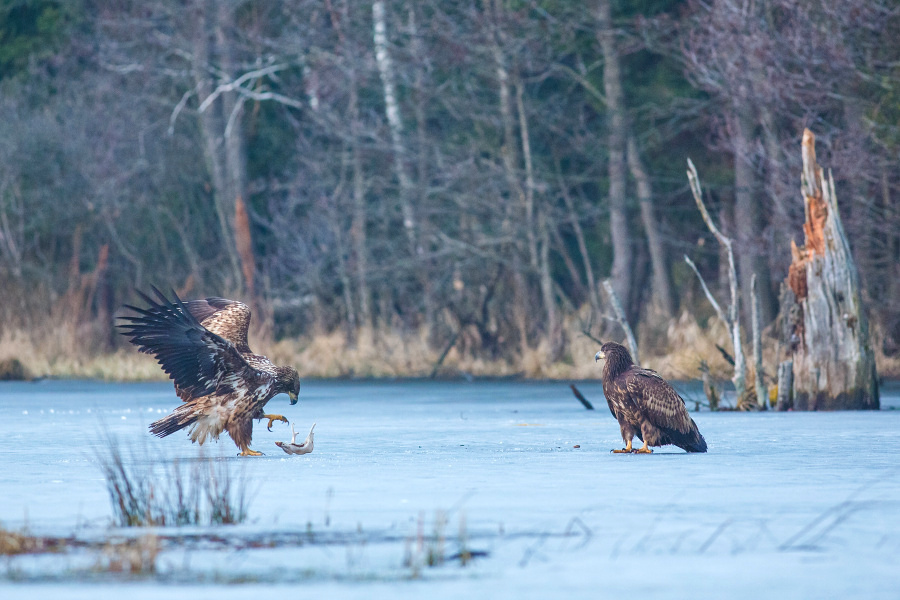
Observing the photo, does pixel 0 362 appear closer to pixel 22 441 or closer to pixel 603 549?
pixel 22 441

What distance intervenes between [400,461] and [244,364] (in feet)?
4.36

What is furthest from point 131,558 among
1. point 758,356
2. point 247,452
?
point 758,356

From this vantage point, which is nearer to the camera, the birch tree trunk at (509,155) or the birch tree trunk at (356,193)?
the birch tree trunk at (509,155)

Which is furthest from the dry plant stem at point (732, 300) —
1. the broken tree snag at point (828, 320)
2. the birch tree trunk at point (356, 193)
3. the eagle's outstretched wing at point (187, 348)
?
the birch tree trunk at point (356, 193)

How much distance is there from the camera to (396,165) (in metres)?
30.1

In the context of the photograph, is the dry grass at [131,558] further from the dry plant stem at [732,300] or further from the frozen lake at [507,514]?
the dry plant stem at [732,300]

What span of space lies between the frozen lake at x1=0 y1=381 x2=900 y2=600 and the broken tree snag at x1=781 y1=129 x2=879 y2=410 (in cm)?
156

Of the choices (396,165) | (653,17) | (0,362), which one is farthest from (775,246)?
(0,362)

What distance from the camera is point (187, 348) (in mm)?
11266

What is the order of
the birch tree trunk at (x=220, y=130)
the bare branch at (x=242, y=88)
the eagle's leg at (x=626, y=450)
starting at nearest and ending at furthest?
1. the eagle's leg at (x=626, y=450)
2. the bare branch at (x=242, y=88)
3. the birch tree trunk at (x=220, y=130)

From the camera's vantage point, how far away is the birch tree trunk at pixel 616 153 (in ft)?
88.5

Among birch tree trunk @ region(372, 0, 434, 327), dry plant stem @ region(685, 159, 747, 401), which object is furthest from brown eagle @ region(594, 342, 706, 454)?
birch tree trunk @ region(372, 0, 434, 327)

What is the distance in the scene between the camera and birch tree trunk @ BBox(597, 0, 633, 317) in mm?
26969

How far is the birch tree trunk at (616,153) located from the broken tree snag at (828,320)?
10.6 metres
